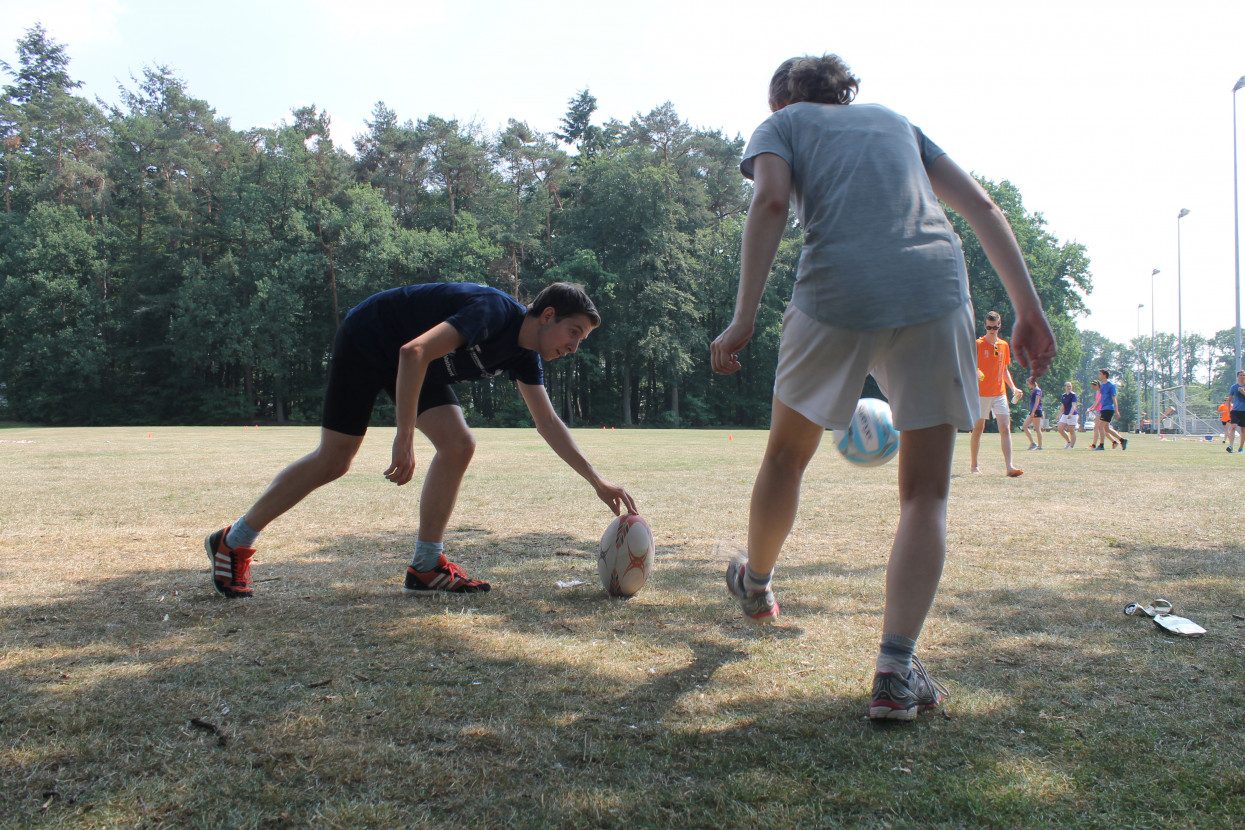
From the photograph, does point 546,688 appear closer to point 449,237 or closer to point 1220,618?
point 1220,618

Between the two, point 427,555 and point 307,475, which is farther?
point 427,555

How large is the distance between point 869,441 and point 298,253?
4420 centimetres

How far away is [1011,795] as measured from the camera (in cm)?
183

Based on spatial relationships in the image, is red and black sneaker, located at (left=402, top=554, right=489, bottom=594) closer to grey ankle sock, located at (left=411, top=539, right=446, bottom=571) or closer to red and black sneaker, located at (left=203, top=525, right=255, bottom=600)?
grey ankle sock, located at (left=411, top=539, right=446, bottom=571)

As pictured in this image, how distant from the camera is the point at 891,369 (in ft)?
7.99

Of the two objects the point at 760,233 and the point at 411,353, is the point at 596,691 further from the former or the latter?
the point at 760,233

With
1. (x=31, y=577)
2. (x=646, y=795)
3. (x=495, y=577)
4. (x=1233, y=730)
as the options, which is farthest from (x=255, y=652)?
(x=1233, y=730)

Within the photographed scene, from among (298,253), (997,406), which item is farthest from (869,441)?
(298,253)

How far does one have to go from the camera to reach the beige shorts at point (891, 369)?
7.77ft

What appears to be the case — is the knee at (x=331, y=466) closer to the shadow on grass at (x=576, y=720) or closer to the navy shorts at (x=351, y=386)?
the navy shorts at (x=351, y=386)

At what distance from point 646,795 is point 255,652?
1.79 metres

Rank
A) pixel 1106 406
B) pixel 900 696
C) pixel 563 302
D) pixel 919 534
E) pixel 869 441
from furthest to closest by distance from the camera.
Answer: pixel 1106 406
pixel 869 441
pixel 563 302
pixel 919 534
pixel 900 696

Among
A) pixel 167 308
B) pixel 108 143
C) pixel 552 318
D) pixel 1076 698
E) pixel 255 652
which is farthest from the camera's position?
pixel 108 143

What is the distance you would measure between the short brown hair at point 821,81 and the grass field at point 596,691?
2.01 meters
